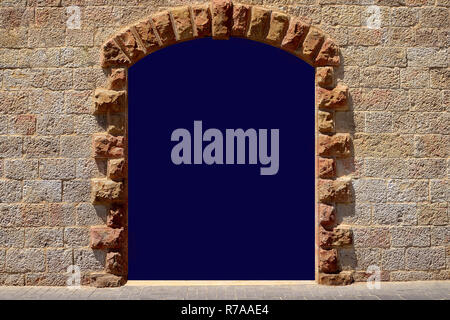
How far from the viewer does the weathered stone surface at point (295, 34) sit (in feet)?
21.0

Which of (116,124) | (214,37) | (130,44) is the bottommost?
(116,124)

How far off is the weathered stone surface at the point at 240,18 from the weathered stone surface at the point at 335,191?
2.06 m

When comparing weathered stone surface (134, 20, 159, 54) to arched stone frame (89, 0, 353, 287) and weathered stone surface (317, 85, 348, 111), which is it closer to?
arched stone frame (89, 0, 353, 287)

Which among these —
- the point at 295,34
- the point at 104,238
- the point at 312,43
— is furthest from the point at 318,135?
the point at 104,238

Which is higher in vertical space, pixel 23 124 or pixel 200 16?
pixel 200 16

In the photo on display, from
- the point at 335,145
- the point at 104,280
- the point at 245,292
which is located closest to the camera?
the point at 245,292

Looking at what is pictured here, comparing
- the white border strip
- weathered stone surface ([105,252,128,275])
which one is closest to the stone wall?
weathered stone surface ([105,252,128,275])

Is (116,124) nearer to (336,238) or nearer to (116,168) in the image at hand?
(116,168)

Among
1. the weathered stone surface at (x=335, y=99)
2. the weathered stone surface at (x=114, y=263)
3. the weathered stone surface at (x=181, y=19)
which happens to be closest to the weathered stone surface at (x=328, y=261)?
the weathered stone surface at (x=335, y=99)

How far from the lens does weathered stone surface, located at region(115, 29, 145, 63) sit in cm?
634

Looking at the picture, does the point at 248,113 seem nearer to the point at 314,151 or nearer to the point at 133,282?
the point at 314,151

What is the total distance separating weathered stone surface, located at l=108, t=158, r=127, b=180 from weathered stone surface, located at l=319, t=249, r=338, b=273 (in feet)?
8.38

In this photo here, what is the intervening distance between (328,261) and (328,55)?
2.45 m

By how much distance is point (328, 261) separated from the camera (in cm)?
633
